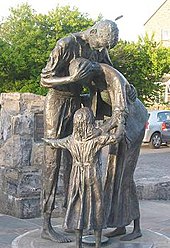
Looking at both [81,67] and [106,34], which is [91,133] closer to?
[81,67]

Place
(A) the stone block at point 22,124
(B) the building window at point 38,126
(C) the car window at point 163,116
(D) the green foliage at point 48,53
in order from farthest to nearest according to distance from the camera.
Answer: (D) the green foliage at point 48,53, (C) the car window at point 163,116, (B) the building window at point 38,126, (A) the stone block at point 22,124

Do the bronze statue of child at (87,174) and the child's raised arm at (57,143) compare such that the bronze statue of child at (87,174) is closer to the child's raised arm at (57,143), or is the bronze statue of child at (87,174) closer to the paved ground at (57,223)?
the child's raised arm at (57,143)

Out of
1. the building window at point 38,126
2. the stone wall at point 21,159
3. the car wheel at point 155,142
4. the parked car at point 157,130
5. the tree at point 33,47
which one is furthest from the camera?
the tree at point 33,47

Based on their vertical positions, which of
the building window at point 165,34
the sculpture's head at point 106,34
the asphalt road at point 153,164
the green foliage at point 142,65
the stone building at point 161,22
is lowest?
the asphalt road at point 153,164

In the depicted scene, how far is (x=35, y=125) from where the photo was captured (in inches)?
255

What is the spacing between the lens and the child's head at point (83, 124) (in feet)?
13.3

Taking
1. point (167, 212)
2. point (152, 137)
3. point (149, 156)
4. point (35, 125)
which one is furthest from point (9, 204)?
point (152, 137)

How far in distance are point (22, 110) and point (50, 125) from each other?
2120 mm

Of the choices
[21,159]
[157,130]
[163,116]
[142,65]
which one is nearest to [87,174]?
[21,159]

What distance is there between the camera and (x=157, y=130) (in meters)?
18.1

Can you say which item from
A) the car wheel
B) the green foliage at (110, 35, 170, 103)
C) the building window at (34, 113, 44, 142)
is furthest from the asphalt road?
the green foliage at (110, 35, 170, 103)

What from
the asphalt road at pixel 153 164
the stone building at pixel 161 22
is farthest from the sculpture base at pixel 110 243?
the stone building at pixel 161 22

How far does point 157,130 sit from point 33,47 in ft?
23.6

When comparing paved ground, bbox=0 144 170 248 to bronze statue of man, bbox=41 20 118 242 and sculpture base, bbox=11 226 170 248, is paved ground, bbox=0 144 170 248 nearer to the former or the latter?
sculpture base, bbox=11 226 170 248
